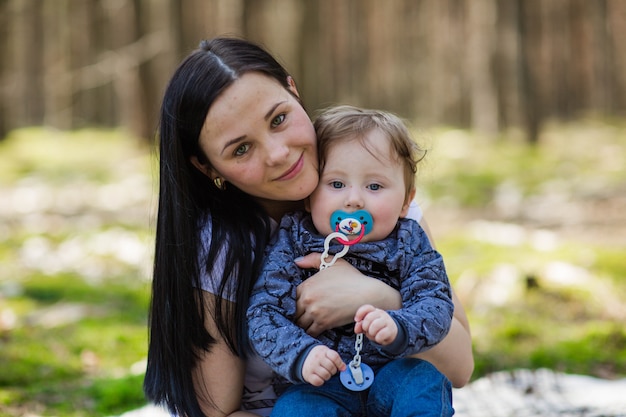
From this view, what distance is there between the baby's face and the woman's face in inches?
2.1

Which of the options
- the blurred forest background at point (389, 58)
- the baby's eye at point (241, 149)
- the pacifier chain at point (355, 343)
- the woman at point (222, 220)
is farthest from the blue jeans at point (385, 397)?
the blurred forest background at point (389, 58)

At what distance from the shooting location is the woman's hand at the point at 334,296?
77.0 inches

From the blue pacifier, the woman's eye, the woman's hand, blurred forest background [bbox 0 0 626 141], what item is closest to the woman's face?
the woman's eye

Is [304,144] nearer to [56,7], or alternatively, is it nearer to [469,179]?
[469,179]

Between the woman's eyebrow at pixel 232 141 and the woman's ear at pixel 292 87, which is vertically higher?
the woman's ear at pixel 292 87

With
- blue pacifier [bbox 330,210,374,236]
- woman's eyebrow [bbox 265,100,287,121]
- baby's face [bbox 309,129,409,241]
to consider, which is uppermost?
woman's eyebrow [bbox 265,100,287,121]

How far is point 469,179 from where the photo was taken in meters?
10.6

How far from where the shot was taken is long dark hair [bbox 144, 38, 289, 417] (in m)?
2.04

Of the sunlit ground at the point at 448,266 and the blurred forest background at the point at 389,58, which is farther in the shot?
the blurred forest background at the point at 389,58

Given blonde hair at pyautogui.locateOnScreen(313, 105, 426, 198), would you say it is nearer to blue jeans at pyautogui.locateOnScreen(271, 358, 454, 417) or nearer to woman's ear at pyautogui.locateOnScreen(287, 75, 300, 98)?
woman's ear at pyautogui.locateOnScreen(287, 75, 300, 98)

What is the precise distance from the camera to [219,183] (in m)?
2.19

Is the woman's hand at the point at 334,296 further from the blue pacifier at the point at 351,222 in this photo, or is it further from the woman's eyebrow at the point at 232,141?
the woman's eyebrow at the point at 232,141

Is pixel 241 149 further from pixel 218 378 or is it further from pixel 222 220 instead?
pixel 218 378

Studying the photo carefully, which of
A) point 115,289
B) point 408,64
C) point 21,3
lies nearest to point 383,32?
point 408,64
